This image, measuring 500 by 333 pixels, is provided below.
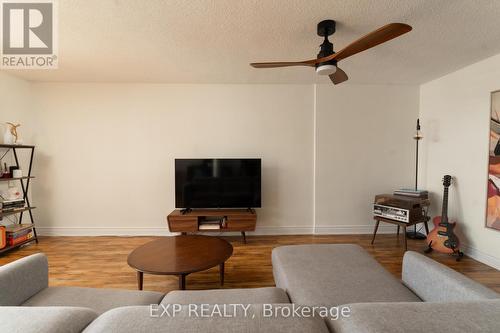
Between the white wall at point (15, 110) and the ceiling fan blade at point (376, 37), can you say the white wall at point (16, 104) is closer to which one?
the white wall at point (15, 110)

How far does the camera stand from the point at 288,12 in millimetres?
1715

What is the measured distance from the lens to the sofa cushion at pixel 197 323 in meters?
0.68

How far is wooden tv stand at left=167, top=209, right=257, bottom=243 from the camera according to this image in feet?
10.0

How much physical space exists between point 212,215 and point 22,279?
197cm

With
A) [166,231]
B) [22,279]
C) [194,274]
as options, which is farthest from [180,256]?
[166,231]

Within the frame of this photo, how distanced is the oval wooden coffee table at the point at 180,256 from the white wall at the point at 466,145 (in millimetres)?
2888

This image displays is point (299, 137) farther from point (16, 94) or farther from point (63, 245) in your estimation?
point (16, 94)

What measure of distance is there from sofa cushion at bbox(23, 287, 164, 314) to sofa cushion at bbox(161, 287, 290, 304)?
0.13 meters

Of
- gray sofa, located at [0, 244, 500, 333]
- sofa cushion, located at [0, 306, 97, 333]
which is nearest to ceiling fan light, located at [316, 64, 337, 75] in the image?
gray sofa, located at [0, 244, 500, 333]

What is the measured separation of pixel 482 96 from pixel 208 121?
3416mm

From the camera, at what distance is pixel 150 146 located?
3408 mm

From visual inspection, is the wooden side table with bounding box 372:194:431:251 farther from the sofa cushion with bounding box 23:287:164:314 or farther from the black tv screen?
the sofa cushion with bounding box 23:287:164:314

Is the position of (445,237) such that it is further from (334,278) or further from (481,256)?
(334,278)

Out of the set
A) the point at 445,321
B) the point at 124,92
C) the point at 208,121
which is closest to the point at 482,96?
the point at 445,321
